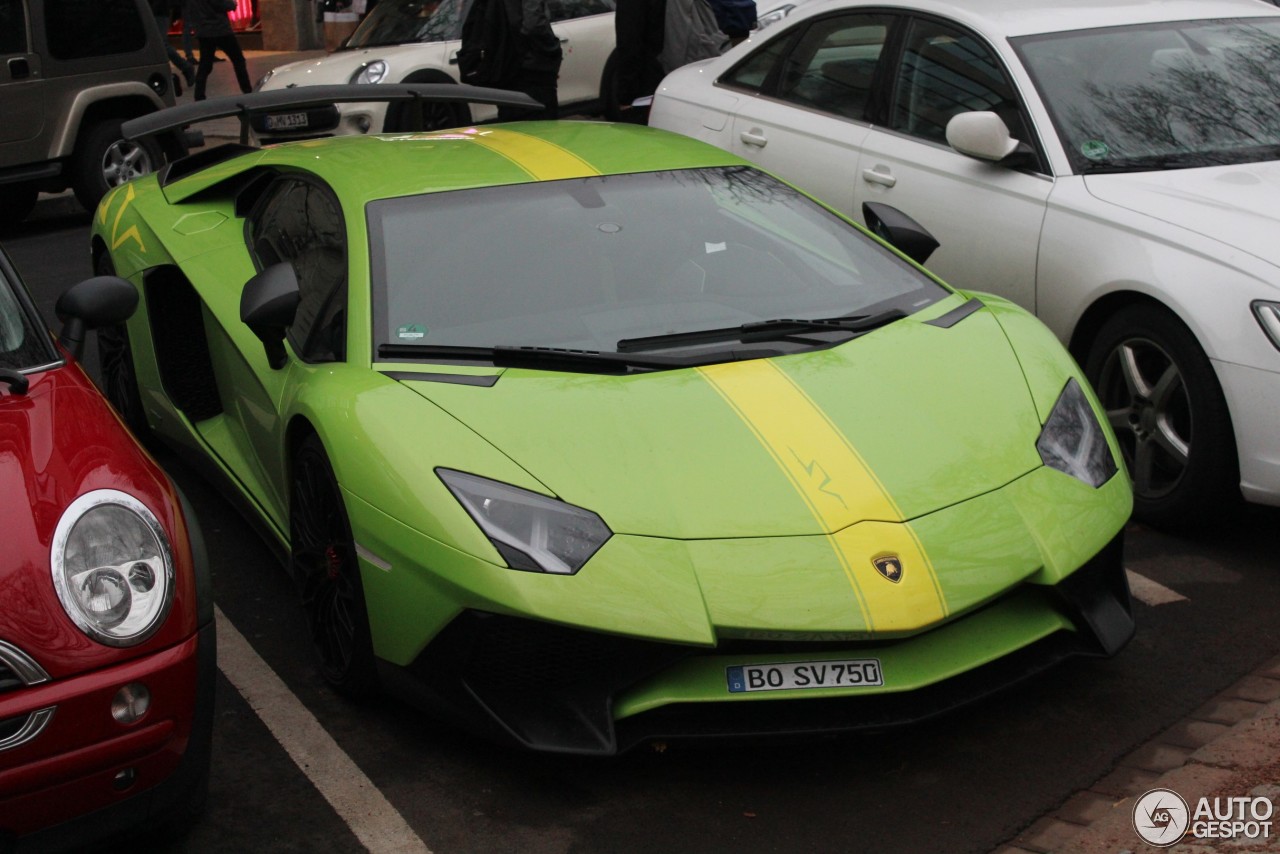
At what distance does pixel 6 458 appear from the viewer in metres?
3.38

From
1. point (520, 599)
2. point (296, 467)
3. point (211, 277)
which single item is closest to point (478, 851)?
point (520, 599)

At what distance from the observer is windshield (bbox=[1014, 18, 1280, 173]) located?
556 cm

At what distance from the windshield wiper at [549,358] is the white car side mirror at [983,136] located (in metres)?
1.96

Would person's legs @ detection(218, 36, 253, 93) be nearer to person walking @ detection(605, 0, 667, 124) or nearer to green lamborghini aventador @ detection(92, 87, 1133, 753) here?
person walking @ detection(605, 0, 667, 124)

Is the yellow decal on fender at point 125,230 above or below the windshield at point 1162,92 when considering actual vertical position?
below

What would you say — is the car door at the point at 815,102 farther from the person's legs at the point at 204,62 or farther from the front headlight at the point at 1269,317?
the person's legs at the point at 204,62

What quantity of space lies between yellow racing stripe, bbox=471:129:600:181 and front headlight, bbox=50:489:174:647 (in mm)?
1937

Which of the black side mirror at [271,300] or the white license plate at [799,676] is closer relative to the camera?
the white license plate at [799,676]

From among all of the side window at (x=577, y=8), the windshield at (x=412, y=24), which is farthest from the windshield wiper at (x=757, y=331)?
the side window at (x=577, y=8)

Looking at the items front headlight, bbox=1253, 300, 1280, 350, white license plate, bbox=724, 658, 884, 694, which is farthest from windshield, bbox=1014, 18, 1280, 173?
white license plate, bbox=724, 658, 884, 694

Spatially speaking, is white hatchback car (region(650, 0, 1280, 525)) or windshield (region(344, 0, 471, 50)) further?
windshield (region(344, 0, 471, 50))

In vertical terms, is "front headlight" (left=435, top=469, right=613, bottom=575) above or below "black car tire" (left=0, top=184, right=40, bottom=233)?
above

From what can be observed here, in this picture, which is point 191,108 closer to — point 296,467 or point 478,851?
point 296,467

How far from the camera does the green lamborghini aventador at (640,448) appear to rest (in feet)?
11.4
